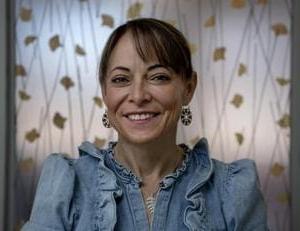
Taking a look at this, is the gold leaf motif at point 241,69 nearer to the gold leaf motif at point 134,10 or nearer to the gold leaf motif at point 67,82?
the gold leaf motif at point 134,10

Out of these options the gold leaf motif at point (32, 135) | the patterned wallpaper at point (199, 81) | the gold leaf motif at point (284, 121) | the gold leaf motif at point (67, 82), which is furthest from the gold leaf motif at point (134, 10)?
the gold leaf motif at point (284, 121)

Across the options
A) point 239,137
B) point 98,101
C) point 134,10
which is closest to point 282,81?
point 239,137

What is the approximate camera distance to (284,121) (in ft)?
7.61

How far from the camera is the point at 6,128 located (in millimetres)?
2322

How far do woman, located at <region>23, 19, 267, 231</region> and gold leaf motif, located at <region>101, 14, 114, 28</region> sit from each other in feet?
4.65

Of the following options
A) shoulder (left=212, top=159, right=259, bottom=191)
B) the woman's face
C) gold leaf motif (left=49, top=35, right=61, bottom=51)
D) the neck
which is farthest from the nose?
gold leaf motif (left=49, top=35, right=61, bottom=51)

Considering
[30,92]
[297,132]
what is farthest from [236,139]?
[30,92]

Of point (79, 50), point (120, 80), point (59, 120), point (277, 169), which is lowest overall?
point (277, 169)

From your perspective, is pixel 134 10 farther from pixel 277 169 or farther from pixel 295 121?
pixel 277 169

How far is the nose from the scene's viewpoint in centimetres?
90

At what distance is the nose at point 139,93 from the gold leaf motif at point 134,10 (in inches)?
58.8

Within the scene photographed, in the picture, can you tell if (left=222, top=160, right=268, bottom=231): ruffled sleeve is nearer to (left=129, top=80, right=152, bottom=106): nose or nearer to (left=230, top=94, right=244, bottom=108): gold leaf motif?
(left=129, top=80, right=152, bottom=106): nose

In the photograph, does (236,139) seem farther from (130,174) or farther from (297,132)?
(130,174)

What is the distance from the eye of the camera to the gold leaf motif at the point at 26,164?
92.9 inches
